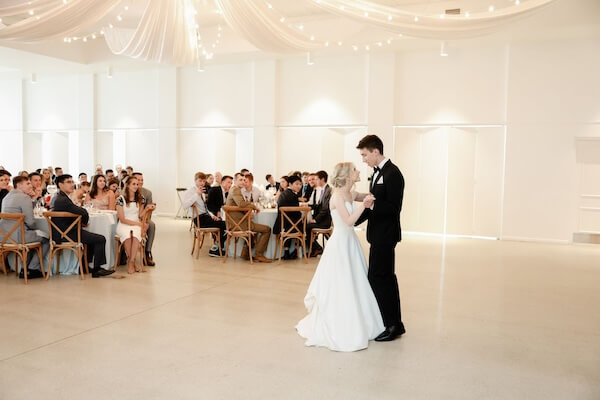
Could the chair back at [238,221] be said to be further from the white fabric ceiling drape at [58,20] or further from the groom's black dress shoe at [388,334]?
the groom's black dress shoe at [388,334]

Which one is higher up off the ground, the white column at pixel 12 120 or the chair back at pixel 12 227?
the white column at pixel 12 120

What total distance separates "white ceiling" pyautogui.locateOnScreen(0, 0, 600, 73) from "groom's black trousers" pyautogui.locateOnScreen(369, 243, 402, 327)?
4.73 meters

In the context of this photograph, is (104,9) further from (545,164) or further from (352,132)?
(545,164)

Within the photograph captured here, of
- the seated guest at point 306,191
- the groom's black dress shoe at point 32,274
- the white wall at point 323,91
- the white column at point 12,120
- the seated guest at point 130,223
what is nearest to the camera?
the groom's black dress shoe at point 32,274

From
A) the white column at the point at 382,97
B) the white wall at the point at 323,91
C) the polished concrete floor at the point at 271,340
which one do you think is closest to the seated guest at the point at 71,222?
the polished concrete floor at the point at 271,340

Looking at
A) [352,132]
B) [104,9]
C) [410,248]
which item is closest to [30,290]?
[104,9]

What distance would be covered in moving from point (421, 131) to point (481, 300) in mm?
6859

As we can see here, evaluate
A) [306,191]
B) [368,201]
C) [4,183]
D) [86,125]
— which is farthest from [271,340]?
[86,125]

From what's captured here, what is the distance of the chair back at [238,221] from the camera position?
8000 mm

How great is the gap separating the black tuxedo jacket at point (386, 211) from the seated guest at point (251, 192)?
445 cm

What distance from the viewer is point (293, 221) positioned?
8352mm

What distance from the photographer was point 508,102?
11.3m

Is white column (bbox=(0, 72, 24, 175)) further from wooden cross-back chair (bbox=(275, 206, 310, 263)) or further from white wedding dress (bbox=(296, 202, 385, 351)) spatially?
white wedding dress (bbox=(296, 202, 385, 351))

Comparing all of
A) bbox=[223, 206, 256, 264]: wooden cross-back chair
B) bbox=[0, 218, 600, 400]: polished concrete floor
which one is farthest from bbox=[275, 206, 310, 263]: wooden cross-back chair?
bbox=[0, 218, 600, 400]: polished concrete floor
